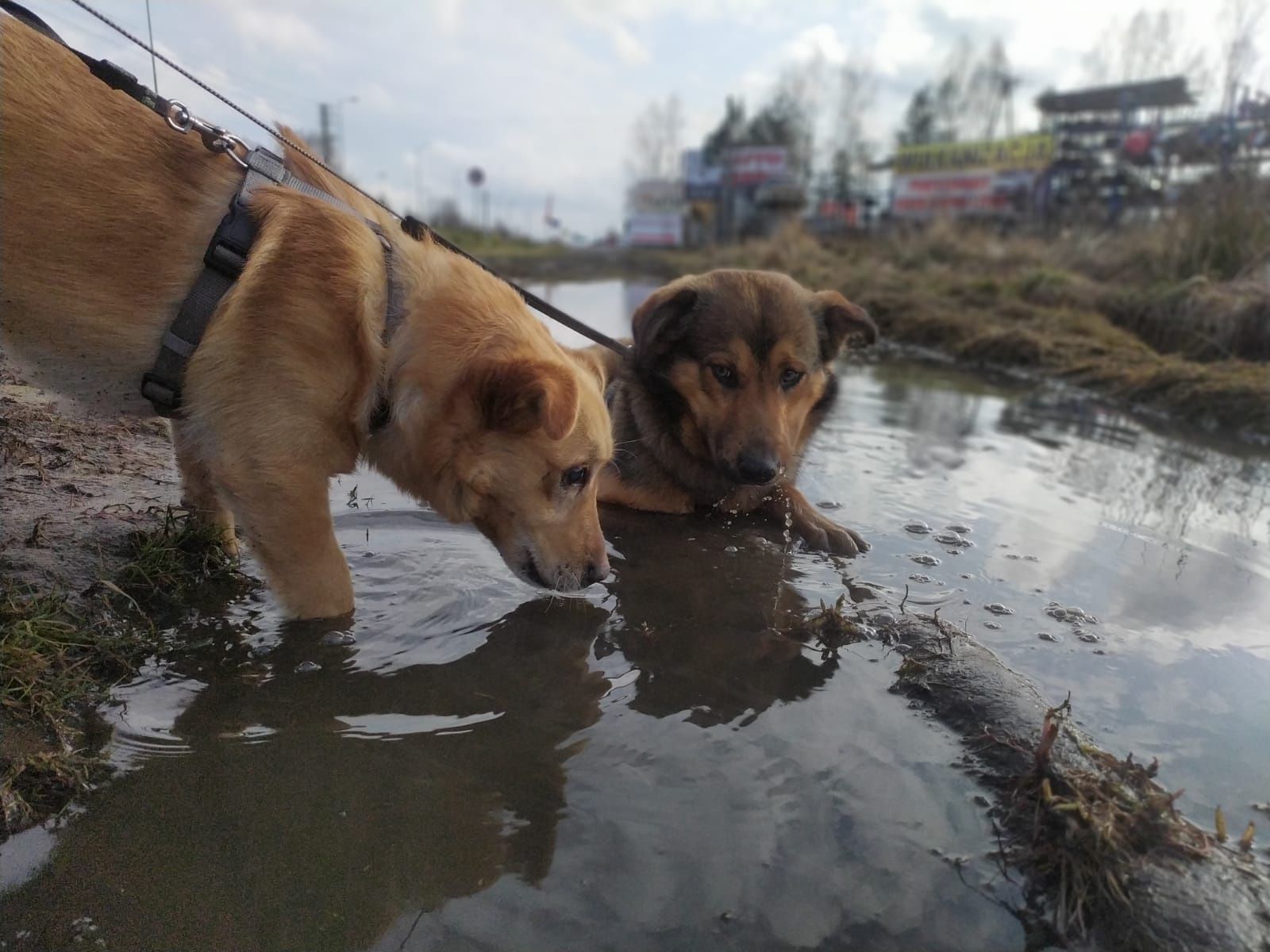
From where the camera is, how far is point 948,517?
469 cm

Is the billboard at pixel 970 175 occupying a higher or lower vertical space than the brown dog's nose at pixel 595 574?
higher

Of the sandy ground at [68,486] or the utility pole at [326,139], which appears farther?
the utility pole at [326,139]

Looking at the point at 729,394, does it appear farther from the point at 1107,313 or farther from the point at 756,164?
the point at 756,164

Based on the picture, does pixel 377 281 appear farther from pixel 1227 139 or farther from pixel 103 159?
pixel 1227 139

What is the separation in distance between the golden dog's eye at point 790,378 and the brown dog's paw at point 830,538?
79cm

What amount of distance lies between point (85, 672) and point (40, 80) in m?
1.93

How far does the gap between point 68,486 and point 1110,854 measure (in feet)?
14.4

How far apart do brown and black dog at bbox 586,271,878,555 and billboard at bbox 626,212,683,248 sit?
56.6 metres

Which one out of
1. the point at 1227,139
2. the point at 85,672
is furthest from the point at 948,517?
the point at 1227,139

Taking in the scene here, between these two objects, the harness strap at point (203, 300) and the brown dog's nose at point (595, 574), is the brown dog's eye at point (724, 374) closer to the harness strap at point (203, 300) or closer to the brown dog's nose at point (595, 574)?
the brown dog's nose at point (595, 574)

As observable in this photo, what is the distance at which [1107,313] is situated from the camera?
12398 millimetres

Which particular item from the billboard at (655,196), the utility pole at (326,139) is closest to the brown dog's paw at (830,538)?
the utility pole at (326,139)

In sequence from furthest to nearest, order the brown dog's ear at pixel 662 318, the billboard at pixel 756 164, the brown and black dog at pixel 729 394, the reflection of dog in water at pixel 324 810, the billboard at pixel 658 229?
the billboard at pixel 756 164 < the billboard at pixel 658 229 < the brown dog's ear at pixel 662 318 < the brown and black dog at pixel 729 394 < the reflection of dog in water at pixel 324 810

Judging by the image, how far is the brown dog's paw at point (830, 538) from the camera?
13.7 ft
